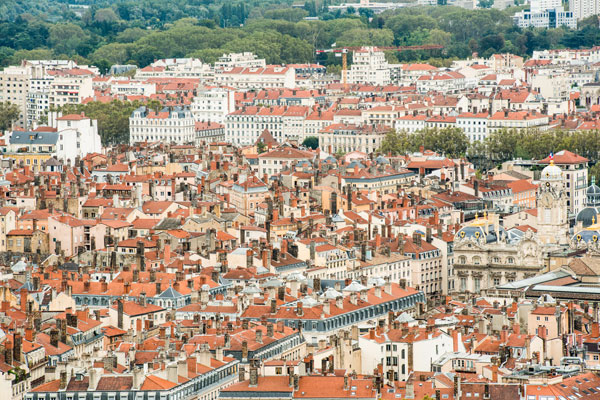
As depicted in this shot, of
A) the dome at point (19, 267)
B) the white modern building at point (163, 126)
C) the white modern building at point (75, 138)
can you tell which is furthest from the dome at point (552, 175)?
the white modern building at point (163, 126)

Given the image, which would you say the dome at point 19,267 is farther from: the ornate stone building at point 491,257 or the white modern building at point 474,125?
the white modern building at point 474,125

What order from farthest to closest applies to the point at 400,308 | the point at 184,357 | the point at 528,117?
1. the point at 528,117
2. the point at 400,308
3. the point at 184,357

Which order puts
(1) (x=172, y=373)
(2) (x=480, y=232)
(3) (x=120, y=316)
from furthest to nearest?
(2) (x=480, y=232) → (3) (x=120, y=316) → (1) (x=172, y=373)

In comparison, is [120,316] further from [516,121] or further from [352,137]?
[516,121]

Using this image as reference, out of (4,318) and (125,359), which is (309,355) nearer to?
(125,359)

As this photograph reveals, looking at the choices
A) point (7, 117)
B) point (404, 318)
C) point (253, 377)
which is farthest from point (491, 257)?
point (7, 117)

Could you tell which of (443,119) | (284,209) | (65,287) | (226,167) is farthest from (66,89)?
(65,287)
